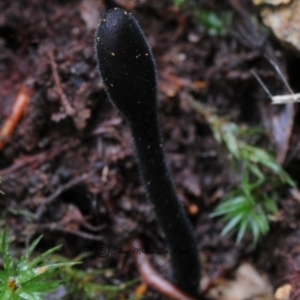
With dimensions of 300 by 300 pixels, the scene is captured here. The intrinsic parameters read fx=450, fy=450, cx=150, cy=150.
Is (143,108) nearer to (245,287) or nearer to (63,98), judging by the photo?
(63,98)

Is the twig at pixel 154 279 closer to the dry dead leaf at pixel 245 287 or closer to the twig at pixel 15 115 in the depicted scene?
the dry dead leaf at pixel 245 287

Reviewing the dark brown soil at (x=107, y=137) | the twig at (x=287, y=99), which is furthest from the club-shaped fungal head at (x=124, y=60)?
the dark brown soil at (x=107, y=137)

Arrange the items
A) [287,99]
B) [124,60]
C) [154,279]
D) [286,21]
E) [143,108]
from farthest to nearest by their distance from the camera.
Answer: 1. [154,279]
2. [286,21]
3. [287,99]
4. [143,108]
5. [124,60]

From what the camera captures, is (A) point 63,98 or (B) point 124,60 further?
(A) point 63,98

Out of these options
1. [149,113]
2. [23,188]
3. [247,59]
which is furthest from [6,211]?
[247,59]

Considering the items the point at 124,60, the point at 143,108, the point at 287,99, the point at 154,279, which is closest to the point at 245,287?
the point at 154,279

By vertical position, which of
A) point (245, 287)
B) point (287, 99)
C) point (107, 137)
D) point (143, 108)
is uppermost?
point (143, 108)
